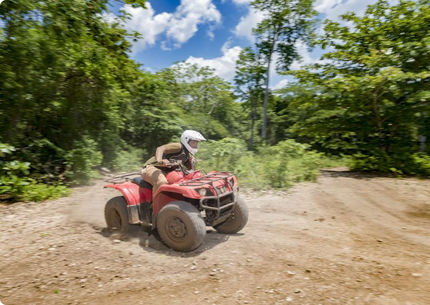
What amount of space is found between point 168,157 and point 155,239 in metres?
1.42

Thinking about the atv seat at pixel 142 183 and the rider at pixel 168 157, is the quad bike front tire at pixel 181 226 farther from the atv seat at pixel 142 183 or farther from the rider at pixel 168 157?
the atv seat at pixel 142 183

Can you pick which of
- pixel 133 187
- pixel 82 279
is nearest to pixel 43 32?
pixel 133 187

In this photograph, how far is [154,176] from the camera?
4477mm

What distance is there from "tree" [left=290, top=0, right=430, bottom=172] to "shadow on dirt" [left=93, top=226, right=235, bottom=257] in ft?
29.3

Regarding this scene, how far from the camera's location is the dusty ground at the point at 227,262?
297cm

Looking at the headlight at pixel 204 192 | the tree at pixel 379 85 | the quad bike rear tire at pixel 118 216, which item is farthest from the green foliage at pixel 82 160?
the tree at pixel 379 85

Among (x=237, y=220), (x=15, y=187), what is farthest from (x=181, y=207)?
(x=15, y=187)

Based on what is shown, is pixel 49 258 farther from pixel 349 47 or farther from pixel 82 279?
pixel 349 47

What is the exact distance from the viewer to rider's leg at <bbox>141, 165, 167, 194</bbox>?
4.38m

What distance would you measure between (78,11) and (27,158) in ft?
14.7

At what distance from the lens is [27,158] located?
8125 mm

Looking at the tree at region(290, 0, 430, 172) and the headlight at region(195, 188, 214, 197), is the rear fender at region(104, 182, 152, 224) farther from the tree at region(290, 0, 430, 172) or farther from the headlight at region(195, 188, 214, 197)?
the tree at region(290, 0, 430, 172)

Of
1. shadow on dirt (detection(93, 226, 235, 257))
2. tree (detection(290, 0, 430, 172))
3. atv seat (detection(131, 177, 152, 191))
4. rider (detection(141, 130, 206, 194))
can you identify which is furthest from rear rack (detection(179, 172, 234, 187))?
tree (detection(290, 0, 430, 172))

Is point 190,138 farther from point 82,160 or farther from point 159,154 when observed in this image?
point 82,160
